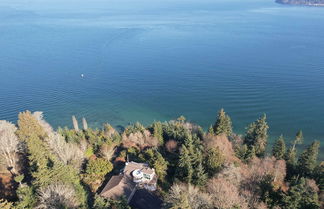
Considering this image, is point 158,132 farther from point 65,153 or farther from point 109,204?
point 109,204

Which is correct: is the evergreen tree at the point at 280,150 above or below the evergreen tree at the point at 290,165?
above

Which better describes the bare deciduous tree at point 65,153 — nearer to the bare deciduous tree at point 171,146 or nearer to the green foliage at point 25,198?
the green foliage at point 25,198

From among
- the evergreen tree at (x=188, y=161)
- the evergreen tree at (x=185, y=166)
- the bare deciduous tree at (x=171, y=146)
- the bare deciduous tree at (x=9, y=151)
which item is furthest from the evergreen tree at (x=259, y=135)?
the bare deciduous tree at (x=9, y=151)

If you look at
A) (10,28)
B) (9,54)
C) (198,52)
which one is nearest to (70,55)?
(9,54)

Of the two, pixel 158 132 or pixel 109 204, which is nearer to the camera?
pixel 109 204

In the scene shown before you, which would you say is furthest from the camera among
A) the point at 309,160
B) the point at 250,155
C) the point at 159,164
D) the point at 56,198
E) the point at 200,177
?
the point at 250,155

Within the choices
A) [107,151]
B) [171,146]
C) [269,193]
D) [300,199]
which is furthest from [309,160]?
[107,151]
